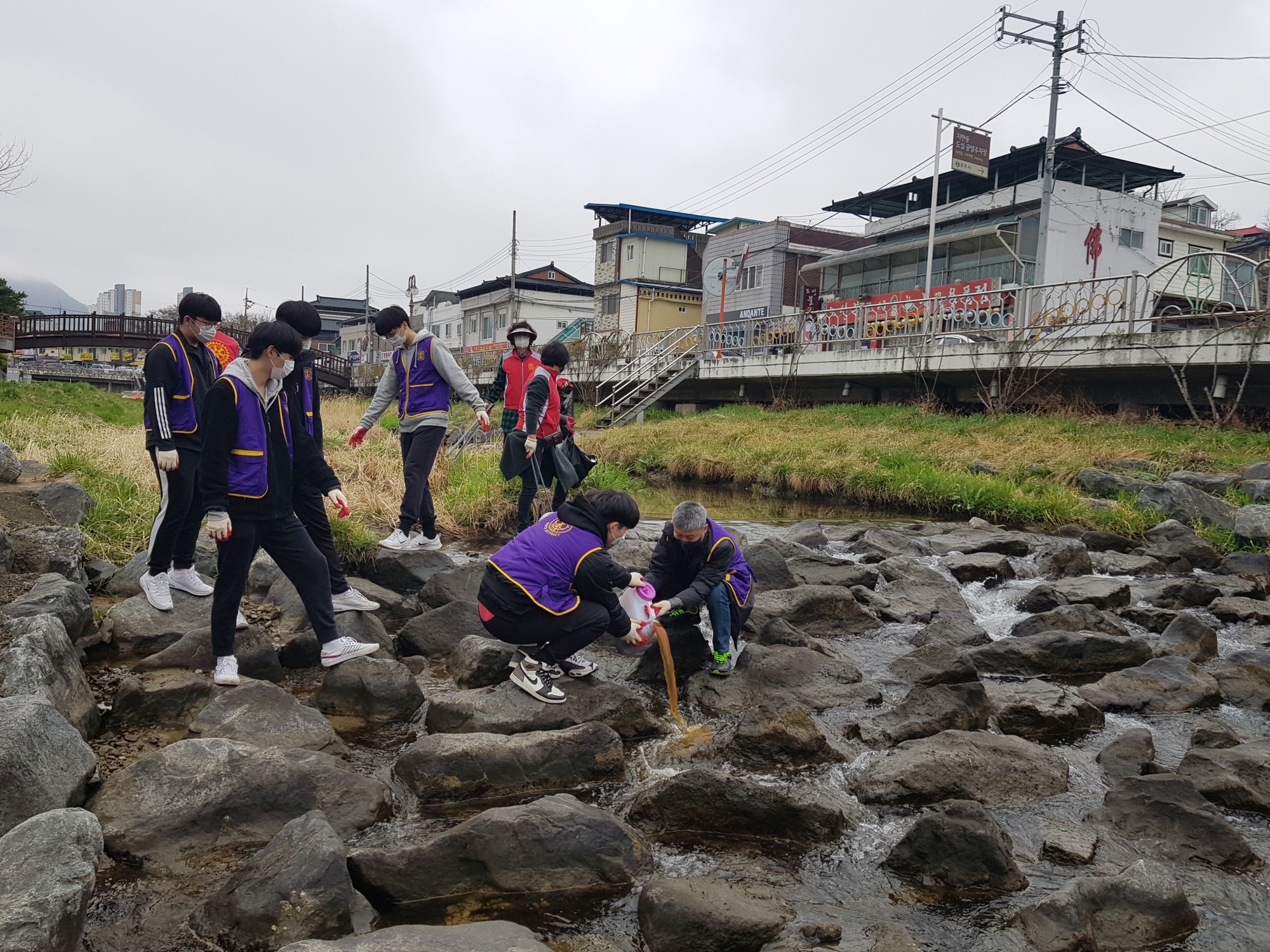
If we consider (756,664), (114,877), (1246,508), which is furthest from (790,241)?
(114,877)

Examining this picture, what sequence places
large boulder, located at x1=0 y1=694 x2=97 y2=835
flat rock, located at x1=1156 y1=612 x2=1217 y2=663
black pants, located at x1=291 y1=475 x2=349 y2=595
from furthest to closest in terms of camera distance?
flat rock, located at x1=1156 y1=612 x2=1217 y2=663 → black pants, located at x1=291 y1=475 x2=349 y2=595 → large boulder, located at x1=0 y1=694 x2=97 y2=835

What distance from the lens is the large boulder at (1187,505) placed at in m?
9.98

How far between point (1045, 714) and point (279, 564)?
4.45m

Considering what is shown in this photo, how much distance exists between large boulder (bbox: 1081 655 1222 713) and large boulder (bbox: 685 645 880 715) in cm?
143

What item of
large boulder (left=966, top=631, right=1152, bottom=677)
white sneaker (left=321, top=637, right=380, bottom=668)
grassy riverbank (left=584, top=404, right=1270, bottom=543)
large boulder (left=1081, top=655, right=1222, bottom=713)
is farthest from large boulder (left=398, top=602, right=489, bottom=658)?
grassy riverbank (left=584, top=404, right=1270, bottom=543)

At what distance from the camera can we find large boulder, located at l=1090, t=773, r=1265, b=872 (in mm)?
3686

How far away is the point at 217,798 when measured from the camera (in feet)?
11.9

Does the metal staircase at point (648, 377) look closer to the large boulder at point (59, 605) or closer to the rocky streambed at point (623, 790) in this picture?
the rocky streambed at point (623, 790)

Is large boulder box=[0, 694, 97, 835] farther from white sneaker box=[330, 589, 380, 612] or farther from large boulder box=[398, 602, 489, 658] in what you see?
large boulder box=[398, 602, 489, 658]

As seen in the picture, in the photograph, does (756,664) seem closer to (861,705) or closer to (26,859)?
(861,705)

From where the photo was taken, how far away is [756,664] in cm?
562

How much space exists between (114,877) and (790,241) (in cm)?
3951

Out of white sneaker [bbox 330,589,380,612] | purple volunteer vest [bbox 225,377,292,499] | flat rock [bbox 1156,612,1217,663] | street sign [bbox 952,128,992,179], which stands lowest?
flat rock [bbox 1156,612,1217,663]

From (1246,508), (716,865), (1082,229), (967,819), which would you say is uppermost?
(1082,229)
